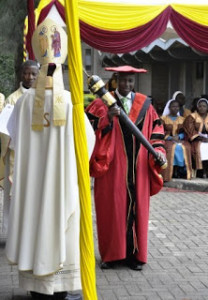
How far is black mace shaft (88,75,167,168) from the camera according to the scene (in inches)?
209

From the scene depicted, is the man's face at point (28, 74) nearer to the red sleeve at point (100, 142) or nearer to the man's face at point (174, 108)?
the red sleeve at point (100, 142)

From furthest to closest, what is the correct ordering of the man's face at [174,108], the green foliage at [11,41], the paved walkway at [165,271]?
the green foliage at [11,41] < the man's face at [174,108] < the paved walkway at [165,271]

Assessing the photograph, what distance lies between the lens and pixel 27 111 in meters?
5.35

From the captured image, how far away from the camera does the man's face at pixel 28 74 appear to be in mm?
7082

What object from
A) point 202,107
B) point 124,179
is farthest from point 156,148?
point 202,107

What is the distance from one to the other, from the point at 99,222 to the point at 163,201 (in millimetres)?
4329

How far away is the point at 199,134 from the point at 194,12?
2331mm

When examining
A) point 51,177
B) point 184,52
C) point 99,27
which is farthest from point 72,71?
point 184,52

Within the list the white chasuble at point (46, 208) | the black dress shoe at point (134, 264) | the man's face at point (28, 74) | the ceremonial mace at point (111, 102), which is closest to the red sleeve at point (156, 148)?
the ceremonial mace at point (111, 102)

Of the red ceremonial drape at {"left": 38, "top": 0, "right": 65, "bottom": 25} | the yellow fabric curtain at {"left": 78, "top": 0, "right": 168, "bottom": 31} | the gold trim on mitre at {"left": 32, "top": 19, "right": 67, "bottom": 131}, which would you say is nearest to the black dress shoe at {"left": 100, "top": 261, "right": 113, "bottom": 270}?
the gold trim on mitre at {"left": 32, "top": 19, "right": 67, "bottom": 131}

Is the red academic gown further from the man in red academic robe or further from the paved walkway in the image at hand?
the paved walkway

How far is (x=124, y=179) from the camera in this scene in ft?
21.8

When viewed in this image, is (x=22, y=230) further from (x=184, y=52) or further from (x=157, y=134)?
(x=184, y=52)

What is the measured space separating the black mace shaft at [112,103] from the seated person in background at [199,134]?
253 inches
